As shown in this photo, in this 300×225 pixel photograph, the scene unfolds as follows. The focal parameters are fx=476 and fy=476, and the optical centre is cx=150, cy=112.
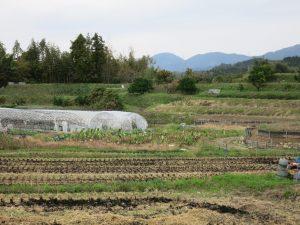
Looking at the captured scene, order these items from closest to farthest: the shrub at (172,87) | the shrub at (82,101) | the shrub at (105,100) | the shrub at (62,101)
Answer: the shrub at (105,100), the shrub at (82,101), the shrub at (62,101), the shrub at (172,87)

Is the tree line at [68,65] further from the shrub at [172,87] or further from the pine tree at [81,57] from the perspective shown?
the shrub at [172,87]

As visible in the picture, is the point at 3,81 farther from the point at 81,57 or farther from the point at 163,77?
the point at 163,77

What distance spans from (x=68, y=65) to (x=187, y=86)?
1902cm

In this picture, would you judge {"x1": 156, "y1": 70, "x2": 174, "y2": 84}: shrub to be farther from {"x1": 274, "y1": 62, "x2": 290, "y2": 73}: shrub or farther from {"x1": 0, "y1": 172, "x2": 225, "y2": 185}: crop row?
{"x1": 0, "y1": 172, "x2": 225, "y2": 185}: crop row

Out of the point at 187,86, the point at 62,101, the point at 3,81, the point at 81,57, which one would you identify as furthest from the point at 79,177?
the point at 3,81

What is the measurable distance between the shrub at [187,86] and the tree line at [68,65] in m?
13.3

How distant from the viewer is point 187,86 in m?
55.5

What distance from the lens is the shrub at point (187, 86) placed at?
182 ft

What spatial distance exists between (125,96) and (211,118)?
14.5 m

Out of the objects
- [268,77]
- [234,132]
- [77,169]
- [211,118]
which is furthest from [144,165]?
[268,77]

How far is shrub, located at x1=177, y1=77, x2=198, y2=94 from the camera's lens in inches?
2185

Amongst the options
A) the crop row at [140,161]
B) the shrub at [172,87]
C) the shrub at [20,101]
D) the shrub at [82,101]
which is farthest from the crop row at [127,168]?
the shrub at [172,87]

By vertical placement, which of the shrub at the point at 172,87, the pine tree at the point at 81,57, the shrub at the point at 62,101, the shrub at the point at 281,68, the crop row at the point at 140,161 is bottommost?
the crop row at the point at 140,161

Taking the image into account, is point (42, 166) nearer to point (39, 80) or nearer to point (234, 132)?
point (234, 132)
